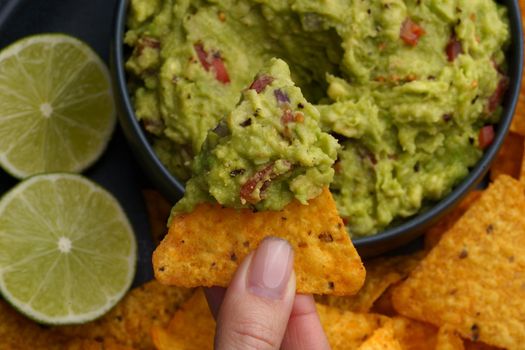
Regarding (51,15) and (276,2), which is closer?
(276,2)

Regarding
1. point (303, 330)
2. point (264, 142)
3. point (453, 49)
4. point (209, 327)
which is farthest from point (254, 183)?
point (209, 327)

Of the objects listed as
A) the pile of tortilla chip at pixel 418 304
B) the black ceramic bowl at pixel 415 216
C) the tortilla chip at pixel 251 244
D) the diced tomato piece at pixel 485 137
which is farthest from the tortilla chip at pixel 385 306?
the tortilla chip at pixel 251 244

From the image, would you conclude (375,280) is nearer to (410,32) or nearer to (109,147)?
(410,32)

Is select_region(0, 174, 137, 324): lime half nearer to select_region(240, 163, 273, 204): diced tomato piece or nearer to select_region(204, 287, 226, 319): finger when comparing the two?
select_region(204, 287, 226, 319): finger

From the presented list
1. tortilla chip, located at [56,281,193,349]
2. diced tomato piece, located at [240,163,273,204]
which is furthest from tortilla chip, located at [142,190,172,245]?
diced tomato piece, located at [240,163,273,204]

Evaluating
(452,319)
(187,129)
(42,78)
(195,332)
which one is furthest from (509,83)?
(42,78)

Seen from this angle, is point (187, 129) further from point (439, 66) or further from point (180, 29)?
point (439, 66)
